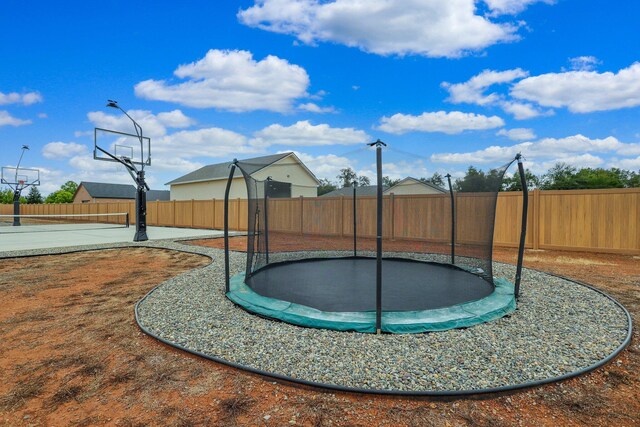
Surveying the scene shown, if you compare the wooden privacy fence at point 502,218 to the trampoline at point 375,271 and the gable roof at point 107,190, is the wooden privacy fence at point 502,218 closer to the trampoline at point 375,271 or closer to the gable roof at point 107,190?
the trampoline at point 375,271

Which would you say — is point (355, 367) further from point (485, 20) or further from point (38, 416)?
point (485, 20)

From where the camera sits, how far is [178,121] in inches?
724

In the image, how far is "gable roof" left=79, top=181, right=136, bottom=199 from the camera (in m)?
33.2

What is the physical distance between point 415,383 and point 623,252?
6.48 metres

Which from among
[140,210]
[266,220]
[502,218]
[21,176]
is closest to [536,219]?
[502,218]

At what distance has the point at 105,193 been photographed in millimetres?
33875

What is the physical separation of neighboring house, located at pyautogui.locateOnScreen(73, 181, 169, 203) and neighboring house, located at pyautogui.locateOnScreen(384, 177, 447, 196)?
108 ft

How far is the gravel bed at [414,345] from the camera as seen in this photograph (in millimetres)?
1810

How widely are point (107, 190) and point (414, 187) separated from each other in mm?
38039

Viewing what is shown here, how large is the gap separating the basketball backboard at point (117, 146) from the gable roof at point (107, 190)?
2540 cm

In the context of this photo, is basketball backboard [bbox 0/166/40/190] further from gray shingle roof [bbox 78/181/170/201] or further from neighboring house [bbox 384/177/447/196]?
neighboring house [bbox 384/177/447/196]

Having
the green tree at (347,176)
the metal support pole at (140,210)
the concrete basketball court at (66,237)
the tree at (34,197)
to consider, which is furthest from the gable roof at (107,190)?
the green tree at (347,176)

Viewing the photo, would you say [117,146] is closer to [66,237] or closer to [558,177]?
[66,237]

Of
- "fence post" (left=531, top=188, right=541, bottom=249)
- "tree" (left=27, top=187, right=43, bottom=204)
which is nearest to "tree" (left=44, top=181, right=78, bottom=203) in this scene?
"tree" (left=27, top=187, right=43, bottom=204)
